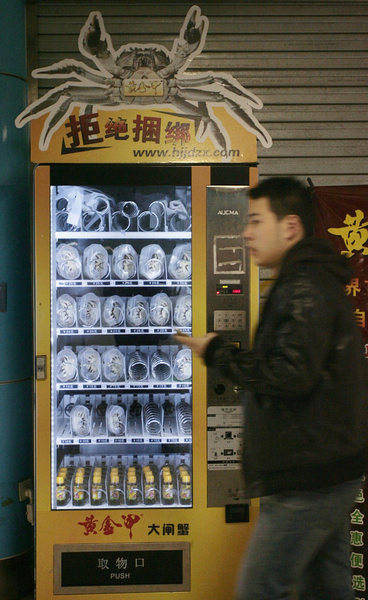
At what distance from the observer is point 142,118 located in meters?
2.64

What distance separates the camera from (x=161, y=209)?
2934mm

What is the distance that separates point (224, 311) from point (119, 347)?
2.30ft

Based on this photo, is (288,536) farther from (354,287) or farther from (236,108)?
(236,108)

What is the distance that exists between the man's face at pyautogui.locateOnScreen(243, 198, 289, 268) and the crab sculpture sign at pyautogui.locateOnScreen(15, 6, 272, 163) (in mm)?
782

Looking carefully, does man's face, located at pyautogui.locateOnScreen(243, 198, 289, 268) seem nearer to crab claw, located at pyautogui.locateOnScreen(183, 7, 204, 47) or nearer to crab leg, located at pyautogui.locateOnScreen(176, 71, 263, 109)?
crab leg, located at pyautogui.locateOnScreen(176, 71, 263, 109)

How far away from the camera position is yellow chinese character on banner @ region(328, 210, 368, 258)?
290 cm

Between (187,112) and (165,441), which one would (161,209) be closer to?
(187,112)

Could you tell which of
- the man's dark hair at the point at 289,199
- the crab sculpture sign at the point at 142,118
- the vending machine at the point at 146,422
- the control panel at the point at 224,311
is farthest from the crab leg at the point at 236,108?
the man's dark hair at the point at 289,199

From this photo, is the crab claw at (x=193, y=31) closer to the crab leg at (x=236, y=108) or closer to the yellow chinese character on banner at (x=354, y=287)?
the crab leg at (x=236, y=108)

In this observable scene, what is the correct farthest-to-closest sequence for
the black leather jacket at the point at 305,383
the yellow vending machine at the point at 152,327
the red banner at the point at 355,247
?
the red banner at the point at 355,247 → the yellow vending machine at the point at 152,327 → the black leather jacket at the point at 305,383

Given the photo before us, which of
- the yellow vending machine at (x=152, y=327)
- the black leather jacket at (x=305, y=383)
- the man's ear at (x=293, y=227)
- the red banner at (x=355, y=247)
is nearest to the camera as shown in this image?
the black leather jacket at (x=305, y=383)

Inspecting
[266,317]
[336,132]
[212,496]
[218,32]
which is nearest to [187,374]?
[212,496]

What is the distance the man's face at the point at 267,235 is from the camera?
6.28ft

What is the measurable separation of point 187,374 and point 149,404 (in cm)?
35
